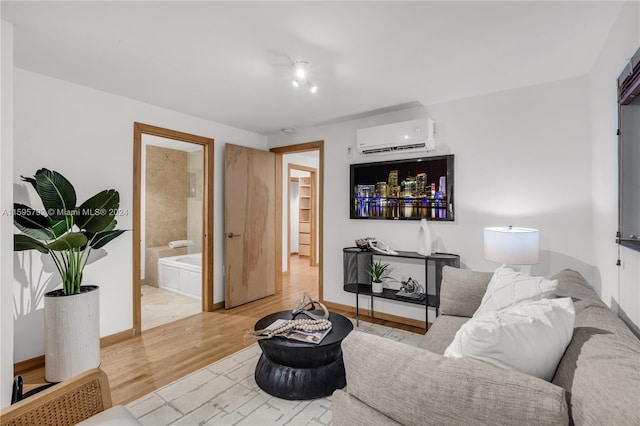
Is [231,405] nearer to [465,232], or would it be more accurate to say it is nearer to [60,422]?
[60,422]

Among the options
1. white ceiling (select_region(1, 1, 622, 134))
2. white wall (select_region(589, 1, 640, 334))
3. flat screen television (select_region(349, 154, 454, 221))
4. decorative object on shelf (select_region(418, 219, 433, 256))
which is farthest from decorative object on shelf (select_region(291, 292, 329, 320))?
white ceiling (select_region(1, 1, 622, 134))

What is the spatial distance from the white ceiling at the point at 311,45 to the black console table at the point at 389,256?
5.29 ft

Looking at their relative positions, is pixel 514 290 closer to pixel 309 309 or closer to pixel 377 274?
pixel 309 309

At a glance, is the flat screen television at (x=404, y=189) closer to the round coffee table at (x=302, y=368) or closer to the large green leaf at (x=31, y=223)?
the round coffee table at (x=302, y=368)

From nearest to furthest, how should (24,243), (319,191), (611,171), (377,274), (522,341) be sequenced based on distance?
1. (522,341)
2. (611,171)
3. (24,243)
4. (377,274)
5. (319,191)

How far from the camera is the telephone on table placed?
341 cm

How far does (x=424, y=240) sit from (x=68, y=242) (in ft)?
9.81

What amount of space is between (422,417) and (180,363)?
2.38m

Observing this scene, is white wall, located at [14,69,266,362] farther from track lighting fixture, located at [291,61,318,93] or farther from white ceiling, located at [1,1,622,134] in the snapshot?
track lighting fixture, located at [291,61,318,93]

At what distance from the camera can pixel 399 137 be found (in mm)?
3293

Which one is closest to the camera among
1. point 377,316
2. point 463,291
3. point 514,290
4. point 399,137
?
point 514,290

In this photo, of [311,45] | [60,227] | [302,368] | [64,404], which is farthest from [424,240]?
[60,227]

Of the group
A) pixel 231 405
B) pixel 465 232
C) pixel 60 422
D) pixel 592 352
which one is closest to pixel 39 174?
pixel 60 422

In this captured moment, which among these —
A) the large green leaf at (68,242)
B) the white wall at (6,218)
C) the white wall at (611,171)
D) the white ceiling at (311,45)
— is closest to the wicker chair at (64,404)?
the white wall at (6,218)
